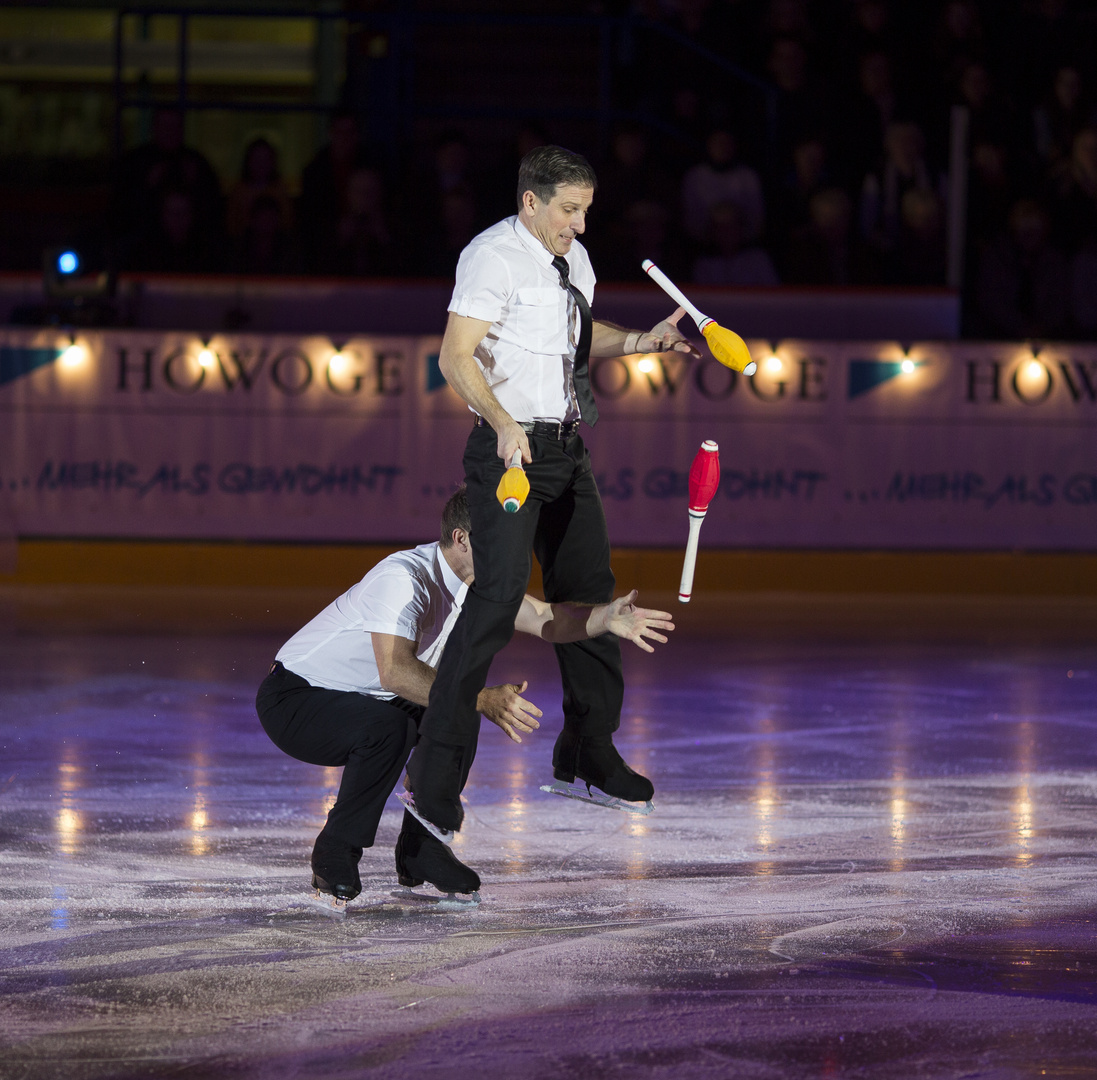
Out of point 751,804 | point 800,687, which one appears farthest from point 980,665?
point 751,804

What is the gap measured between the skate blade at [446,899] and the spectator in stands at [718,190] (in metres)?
9.97

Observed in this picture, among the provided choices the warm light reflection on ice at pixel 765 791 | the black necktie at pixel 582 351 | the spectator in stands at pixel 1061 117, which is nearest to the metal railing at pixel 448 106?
the spectator in stands at pixel 1061 117

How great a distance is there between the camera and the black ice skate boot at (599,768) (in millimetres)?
5266

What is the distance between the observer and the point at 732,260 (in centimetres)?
1416

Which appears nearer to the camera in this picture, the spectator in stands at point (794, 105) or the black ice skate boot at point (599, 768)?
the black ice skate boot at point (599, 768)

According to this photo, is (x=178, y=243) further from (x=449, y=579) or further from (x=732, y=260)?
(x=449, y=579)

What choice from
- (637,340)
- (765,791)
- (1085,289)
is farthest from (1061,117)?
(637,340)

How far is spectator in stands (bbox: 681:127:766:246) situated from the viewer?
14109mm

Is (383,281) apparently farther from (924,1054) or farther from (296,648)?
(924,1054)

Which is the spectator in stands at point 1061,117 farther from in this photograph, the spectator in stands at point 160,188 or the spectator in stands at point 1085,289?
the spectator in stands at point 160,188

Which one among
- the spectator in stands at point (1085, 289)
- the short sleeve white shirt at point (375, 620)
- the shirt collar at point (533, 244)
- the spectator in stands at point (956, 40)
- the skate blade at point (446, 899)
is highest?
the spectator in stands at point (956, 40)

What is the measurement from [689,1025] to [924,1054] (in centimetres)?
48

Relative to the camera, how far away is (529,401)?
484 cm

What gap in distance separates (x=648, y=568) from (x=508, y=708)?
9.21 meters
